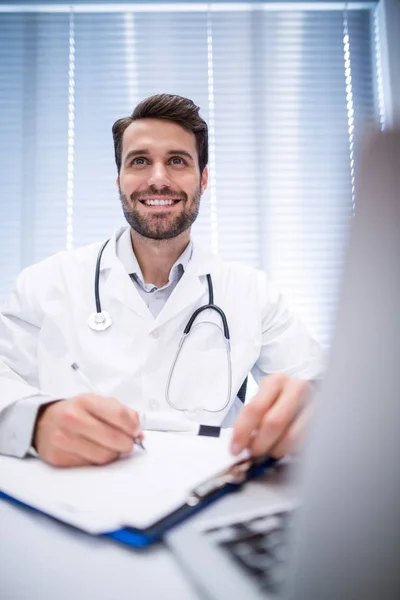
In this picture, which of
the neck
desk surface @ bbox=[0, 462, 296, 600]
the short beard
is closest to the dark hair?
the short beard

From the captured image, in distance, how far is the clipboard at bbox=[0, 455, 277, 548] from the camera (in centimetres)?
32

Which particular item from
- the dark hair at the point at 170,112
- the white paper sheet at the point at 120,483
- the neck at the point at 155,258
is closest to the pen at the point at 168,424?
the white paper sheet at the point at 120,483

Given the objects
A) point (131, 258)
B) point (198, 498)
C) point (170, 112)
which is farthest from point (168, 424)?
point (170, 112)

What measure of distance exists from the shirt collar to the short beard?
0.05 metres

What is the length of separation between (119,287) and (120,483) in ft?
2.16

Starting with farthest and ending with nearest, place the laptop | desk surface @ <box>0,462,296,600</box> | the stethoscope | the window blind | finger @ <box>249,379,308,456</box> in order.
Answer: the window blind, the stethoscope, finger @ <box>249,379,308,456</box>, desk surface @ <box>0,462,296,600</box>, the laptop

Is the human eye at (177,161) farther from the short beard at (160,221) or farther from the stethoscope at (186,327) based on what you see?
the stethoscope at (186,327)

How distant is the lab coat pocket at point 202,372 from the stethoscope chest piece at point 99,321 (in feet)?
0.65

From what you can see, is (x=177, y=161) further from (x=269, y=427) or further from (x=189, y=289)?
(x=269, y=427)

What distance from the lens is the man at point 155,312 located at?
0.95m

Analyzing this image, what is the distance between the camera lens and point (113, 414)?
48cm

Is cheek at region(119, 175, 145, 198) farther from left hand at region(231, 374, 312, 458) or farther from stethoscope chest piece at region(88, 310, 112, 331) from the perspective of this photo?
left hand at region(231, 374, 312, 458)

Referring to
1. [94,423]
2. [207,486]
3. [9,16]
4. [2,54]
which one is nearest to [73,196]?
[2,54]

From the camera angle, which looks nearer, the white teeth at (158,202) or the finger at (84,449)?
the finger at (84,449)
